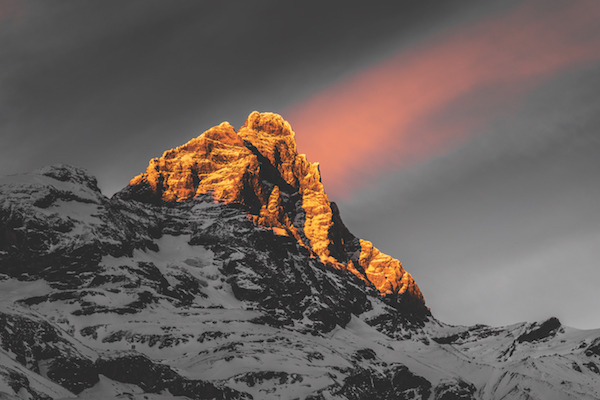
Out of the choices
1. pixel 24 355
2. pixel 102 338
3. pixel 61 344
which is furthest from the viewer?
pixel 102 338

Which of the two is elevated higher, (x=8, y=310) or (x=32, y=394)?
(x=8, y=310)

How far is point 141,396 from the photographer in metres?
144

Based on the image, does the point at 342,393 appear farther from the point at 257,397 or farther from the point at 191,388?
the point at 191,388

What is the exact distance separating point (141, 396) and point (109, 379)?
40.9 ft

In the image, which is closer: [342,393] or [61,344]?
[61,344]

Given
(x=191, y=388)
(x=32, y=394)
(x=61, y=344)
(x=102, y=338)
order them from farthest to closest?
(x=102, y=338)
(x=191, y=388)
(x=61, y=344)
(x=32, y=394)

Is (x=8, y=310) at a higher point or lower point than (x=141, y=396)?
higher

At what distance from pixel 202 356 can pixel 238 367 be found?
11.9 m

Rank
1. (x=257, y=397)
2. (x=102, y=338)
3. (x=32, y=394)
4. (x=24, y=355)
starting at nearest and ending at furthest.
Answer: (x=32, y=394)
(x=24, y=355)
(x=257, y=397)
(x=102, y=338)

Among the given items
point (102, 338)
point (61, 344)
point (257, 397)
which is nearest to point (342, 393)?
point (257, 397)

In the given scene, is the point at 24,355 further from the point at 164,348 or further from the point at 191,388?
the point at 164,348

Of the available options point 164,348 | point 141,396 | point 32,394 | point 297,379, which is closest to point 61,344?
point 141,396

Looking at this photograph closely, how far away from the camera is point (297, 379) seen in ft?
636

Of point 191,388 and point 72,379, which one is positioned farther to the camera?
point 191,388
